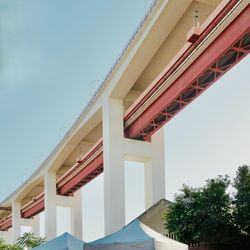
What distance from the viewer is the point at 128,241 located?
9.95 metres

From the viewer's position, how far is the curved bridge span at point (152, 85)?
16.1 metres

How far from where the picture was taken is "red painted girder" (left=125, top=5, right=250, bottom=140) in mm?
14895

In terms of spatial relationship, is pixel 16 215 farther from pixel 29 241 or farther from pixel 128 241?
pixel 128 241

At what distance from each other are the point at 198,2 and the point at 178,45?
8.88ft

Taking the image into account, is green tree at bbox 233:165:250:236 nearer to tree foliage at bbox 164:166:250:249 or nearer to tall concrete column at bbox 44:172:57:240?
tree foliage at bbox 164:166:250:249

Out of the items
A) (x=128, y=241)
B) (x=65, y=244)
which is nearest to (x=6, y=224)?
(x=65, y=244)

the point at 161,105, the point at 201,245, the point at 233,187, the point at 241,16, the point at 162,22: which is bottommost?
the point at 201,245

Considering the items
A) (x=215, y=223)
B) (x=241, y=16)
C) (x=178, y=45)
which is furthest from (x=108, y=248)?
(x=178, y=45)

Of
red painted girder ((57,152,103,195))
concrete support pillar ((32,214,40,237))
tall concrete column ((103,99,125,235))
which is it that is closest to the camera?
tall concrete column ((103,99,125,235))

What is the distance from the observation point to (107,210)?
Answer: 22.9 meters

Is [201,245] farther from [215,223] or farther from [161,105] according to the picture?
[161,105]

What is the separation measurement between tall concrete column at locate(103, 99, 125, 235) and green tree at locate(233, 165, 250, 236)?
27.3 ft

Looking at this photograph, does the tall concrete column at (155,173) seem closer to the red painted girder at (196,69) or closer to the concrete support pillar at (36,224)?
the red painted girder at (196,69)

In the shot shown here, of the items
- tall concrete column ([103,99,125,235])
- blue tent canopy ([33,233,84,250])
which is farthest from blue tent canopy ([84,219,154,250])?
tall concrete column ([103,99,125,235])
